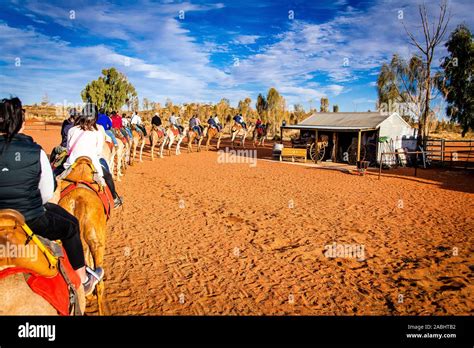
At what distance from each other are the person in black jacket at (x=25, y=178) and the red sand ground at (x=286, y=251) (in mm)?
2000

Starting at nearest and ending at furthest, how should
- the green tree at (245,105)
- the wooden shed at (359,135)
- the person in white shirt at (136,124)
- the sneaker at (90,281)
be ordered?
1. the sneaker at (90,281)
2. the person in white shirt at (136,124)
3. the wooden shed at (359,135)
4. the green tree at (245,105)

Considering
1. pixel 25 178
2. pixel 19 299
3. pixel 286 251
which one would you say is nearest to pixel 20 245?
pixel 19 299

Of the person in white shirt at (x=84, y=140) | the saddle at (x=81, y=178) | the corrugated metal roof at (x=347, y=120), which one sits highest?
the corrugated metal roof at (x=347, y=120)

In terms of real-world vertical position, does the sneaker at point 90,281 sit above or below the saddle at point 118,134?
below

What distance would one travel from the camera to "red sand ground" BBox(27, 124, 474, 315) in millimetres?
4301

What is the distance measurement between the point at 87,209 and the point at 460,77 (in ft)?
85.8

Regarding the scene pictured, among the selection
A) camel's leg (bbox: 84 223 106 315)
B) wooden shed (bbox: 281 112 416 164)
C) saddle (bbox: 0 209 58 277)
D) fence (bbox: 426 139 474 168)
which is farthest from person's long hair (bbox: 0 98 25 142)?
fence (bbox: 426 139 474 168)

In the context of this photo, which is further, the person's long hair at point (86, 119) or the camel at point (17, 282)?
the person's long hair at point (86, 119)

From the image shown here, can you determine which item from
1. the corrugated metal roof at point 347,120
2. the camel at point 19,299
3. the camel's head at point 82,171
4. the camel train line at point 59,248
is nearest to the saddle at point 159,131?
the corrugated metal roof at point 347,120

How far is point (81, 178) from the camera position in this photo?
13.0 feet

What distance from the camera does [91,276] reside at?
3164 mm

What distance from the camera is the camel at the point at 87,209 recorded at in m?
3.74

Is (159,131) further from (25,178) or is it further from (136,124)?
(25,178)

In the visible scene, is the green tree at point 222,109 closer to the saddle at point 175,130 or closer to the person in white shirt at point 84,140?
the saddle at point 175,130
